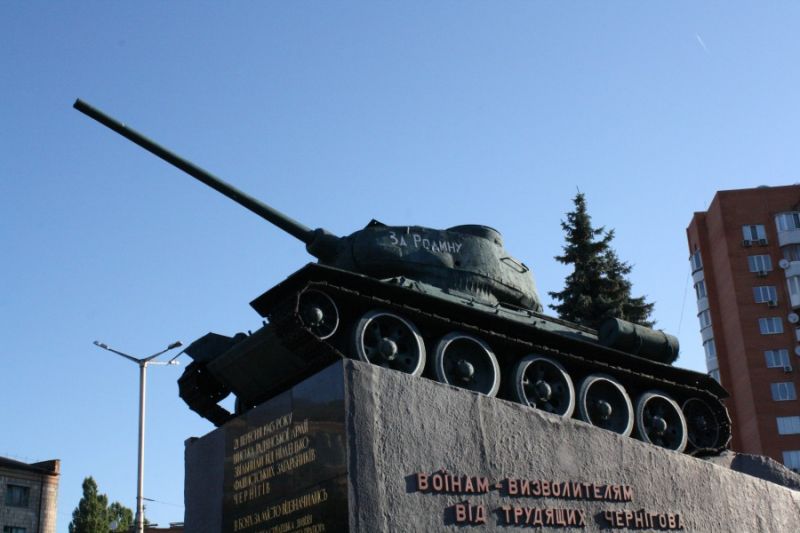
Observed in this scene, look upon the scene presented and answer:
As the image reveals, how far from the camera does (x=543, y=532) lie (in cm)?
1307

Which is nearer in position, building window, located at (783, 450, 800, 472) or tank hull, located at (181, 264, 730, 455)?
tank hull, located at (181, 264, 730, 455)

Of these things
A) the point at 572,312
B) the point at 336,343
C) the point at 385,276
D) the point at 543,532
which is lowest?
the point at 543,532

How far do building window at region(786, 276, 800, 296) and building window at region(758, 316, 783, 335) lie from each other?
1.43 m

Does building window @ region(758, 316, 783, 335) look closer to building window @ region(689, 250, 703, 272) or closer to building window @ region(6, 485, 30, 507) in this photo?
building window @ region(689, 250, 703, 272)

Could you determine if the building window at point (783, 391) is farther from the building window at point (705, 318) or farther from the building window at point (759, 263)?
the building window at point (759, 263)

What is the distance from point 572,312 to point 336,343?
693 inches

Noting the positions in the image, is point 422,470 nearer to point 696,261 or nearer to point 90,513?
point 90,513

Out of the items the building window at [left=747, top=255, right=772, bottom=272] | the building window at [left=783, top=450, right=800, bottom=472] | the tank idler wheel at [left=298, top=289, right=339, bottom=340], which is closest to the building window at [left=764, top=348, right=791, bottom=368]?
the building window at [left=747, top=255, right=772, bottom=272]

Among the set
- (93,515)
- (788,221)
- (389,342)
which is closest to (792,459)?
(788,221)

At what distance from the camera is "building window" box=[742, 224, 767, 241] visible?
51.4 m

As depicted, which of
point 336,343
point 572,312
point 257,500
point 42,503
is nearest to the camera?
point 257,500

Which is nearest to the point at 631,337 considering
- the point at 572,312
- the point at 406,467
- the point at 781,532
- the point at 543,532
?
the point at 781,532

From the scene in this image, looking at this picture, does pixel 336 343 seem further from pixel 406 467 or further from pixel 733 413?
pixel 733 413

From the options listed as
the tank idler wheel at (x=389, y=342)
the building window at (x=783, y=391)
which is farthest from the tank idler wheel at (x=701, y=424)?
the building window at (x=783, y=391)
